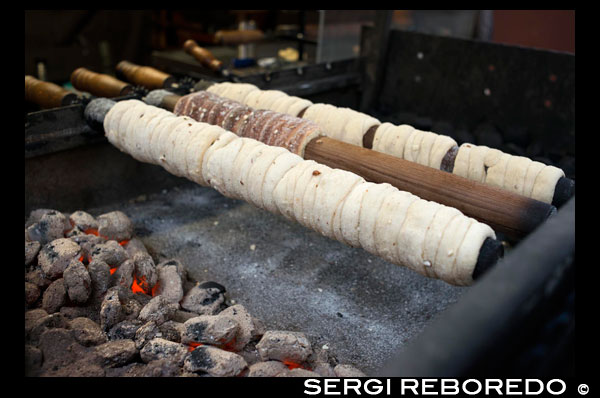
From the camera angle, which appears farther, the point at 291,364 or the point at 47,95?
the point at 47,95

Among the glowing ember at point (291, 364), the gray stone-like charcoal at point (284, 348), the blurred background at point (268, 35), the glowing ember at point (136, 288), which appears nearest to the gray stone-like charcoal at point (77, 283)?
the glowing ember at point (136, 288)

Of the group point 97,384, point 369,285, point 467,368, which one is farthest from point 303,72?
point 467,368

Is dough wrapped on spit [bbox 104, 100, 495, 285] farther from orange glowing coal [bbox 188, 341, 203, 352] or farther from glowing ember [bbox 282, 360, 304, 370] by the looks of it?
orange glowing coal [bbox 188, 341, 203, 352]

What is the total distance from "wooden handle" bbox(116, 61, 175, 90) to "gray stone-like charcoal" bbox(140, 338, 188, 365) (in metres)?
2.07

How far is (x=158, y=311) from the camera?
2312 millimetres

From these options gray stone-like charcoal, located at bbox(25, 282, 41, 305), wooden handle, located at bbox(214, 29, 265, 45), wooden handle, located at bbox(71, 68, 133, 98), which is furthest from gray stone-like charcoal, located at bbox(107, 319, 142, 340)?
wooden handle, located at bbox(214, 29, 265, 45)

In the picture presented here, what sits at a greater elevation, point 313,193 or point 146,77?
point 146,77

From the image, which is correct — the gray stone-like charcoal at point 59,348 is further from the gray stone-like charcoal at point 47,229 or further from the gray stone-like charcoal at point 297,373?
the gray stone-like charcoal at point 47,229

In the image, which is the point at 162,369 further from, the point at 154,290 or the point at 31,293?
the point at 31,293

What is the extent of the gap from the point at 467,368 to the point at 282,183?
129 centimetres

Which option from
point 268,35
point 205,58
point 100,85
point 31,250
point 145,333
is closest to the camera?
point 145,333

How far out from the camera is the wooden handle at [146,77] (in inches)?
142

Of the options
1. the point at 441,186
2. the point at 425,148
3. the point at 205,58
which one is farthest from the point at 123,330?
the point at 205,58

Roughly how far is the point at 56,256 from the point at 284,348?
1.23 meters
